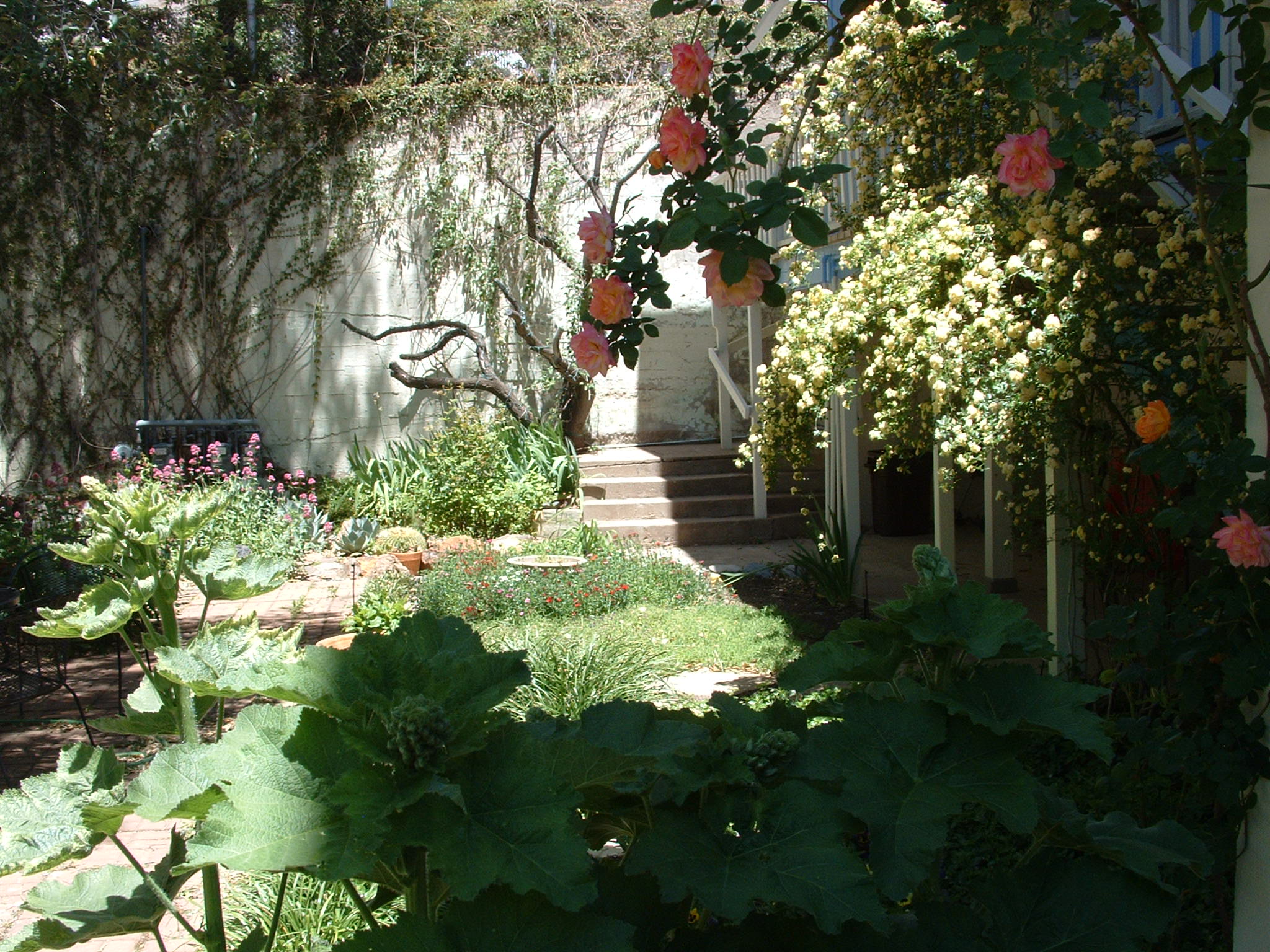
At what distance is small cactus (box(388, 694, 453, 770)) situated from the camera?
3.04ft

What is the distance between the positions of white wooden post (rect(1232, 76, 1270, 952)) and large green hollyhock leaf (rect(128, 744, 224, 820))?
1.66 metres

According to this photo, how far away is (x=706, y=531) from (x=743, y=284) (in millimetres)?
6891

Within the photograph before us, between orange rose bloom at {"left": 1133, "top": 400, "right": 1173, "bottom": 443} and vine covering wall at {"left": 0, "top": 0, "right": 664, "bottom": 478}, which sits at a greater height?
vine covering wall at {"left": 0, "top": 0, "right": 664, "bottom": 478}

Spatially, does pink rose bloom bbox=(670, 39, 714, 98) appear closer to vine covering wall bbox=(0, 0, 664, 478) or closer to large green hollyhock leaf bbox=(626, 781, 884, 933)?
large green hollyhock leaf bbox=(626, 781, 884, 933)

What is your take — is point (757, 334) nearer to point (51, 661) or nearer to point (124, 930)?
point (51, 661)

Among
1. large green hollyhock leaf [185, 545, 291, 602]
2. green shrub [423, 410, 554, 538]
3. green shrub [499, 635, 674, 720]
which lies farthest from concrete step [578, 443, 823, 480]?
large green hollyhock leaf [185, 545, 291, 602]

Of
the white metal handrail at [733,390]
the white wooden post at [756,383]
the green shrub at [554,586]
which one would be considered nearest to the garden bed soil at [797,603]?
the green shrub at [554,586]

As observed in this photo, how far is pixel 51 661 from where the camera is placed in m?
4.13

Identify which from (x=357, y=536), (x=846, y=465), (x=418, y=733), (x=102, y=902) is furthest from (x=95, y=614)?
(x=357, y=536)

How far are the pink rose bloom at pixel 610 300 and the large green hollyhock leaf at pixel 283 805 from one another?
3.81ft

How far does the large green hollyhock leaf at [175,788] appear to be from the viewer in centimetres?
101

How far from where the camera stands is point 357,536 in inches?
333

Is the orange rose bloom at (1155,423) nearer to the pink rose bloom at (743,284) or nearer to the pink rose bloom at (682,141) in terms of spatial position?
the pink rose bloom at (743,284)

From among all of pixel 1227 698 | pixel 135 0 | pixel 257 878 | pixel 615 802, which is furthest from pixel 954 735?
pixel 135 0
